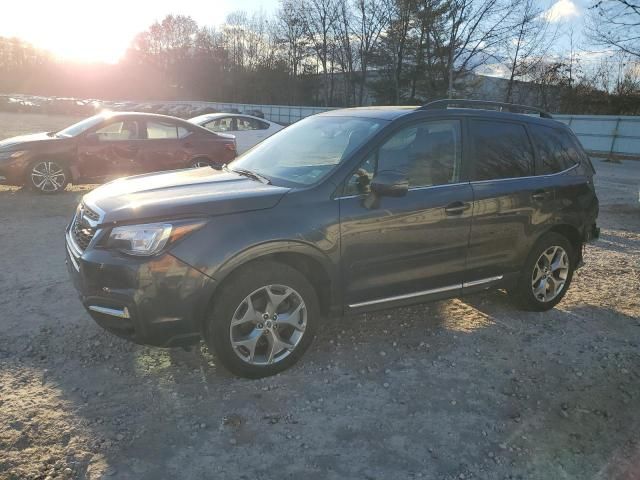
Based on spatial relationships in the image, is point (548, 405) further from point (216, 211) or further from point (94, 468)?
point (94, 468)

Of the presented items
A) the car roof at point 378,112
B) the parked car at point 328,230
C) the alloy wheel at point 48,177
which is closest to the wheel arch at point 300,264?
the parked car at point 328,230

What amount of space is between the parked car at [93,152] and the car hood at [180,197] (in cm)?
587

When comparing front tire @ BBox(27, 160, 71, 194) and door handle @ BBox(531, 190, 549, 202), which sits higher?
door handle @ BBox(531, 190, 549, 202)

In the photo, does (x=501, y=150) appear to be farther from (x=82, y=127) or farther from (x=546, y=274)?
(x=82, y=127)

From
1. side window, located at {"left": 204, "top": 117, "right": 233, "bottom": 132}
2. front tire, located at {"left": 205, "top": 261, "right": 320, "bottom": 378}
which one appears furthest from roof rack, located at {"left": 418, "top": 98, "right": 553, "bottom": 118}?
side window, located at {"left": 204, "top": 117, "right": 233, "bottom": 132}

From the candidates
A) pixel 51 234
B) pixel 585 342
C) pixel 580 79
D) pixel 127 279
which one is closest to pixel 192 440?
pixel 127 279

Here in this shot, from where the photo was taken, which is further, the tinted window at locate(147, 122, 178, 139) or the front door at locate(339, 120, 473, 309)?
the tinted window at locate(147, 122, 178, 139)

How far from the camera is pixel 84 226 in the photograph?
3.35m

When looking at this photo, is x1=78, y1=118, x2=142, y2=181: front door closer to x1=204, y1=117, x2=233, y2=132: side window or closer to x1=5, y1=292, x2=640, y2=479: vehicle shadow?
x1=204, y1=117, x2=233, y2=132: side window

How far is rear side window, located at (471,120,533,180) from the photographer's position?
407 cm

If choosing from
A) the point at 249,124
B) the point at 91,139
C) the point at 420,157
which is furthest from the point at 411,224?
the point at 249,124

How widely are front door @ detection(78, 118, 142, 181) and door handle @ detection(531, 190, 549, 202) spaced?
737cm

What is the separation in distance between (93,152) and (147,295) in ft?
23.3

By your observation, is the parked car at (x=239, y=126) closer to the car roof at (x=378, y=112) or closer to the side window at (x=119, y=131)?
the side window at (x=119, y=131)
